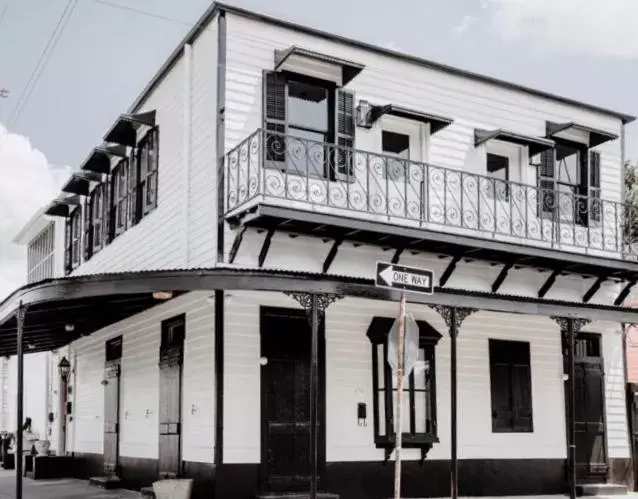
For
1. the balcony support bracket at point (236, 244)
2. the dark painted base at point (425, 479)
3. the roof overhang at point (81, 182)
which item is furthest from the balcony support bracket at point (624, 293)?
the roof overhang at point (81, 182)

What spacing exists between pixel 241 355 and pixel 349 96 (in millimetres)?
4591

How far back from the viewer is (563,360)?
1714 centimetres

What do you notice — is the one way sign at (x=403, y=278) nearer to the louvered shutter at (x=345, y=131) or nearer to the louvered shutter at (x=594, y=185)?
the louvered shutter at (x=345, y=131)

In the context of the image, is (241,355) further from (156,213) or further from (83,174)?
(83,174)

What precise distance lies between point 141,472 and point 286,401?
3.94 meters

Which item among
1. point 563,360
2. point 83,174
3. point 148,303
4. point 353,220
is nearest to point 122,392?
point 148,303

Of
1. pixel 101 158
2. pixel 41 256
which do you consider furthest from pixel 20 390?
pixel 41 256

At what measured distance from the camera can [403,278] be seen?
9867 mm

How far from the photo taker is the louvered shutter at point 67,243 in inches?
894

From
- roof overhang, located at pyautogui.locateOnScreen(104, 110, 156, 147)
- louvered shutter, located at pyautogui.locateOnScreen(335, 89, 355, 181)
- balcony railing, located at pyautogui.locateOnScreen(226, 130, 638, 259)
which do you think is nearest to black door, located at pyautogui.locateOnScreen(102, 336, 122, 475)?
roof overhang, located at pyautogui.locateOnScreen(104, 110, 156, 147)

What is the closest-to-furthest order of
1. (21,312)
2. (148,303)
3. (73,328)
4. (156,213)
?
1. (21,312)
2. (148,303)
3. (156,213)
4. (73,328)

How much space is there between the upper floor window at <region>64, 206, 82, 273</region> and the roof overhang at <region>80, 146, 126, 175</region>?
2.80m

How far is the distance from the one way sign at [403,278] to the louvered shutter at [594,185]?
8628 millimetres

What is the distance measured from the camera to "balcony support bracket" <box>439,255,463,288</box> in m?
15.6
